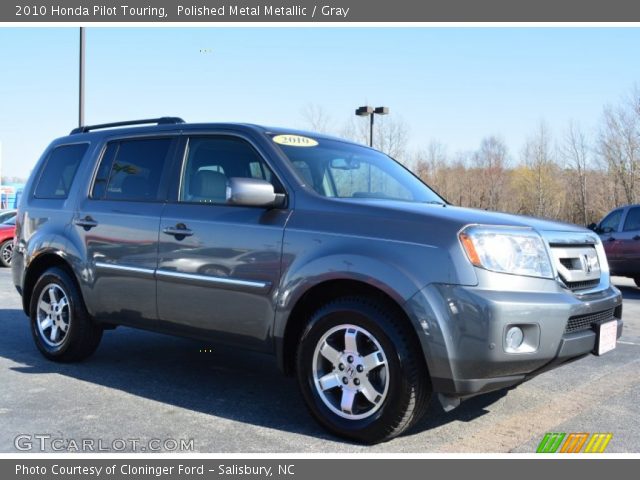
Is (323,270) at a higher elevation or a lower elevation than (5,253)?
higher

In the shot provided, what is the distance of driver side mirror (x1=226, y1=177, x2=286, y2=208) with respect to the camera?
4020mm

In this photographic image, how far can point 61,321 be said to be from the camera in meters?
5.59

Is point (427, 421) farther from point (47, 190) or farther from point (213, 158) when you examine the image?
point (47, 190)

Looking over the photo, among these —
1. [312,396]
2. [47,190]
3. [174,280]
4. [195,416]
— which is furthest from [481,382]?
[47,190]

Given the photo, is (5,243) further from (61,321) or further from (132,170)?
(132,170)

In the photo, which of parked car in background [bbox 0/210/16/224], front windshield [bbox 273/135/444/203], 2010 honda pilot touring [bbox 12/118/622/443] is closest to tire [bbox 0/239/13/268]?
parked car in background [bbox 0/210/16/224]

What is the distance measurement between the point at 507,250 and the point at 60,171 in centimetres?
410

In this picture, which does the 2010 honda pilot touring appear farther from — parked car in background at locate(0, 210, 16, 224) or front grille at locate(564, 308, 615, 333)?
parked car in background at locate(0, 210, 16, 224)

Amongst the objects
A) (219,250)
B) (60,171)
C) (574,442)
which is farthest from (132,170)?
(574,442)

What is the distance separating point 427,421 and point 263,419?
104cm

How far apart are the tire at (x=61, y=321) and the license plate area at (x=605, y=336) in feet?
12.7

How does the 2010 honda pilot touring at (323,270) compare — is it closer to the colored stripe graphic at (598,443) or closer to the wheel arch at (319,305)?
the wheel arch at (319,305)

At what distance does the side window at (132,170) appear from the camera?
4988mm

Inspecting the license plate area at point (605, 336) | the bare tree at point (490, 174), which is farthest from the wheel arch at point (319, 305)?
the bare tree at point (490, 174)
